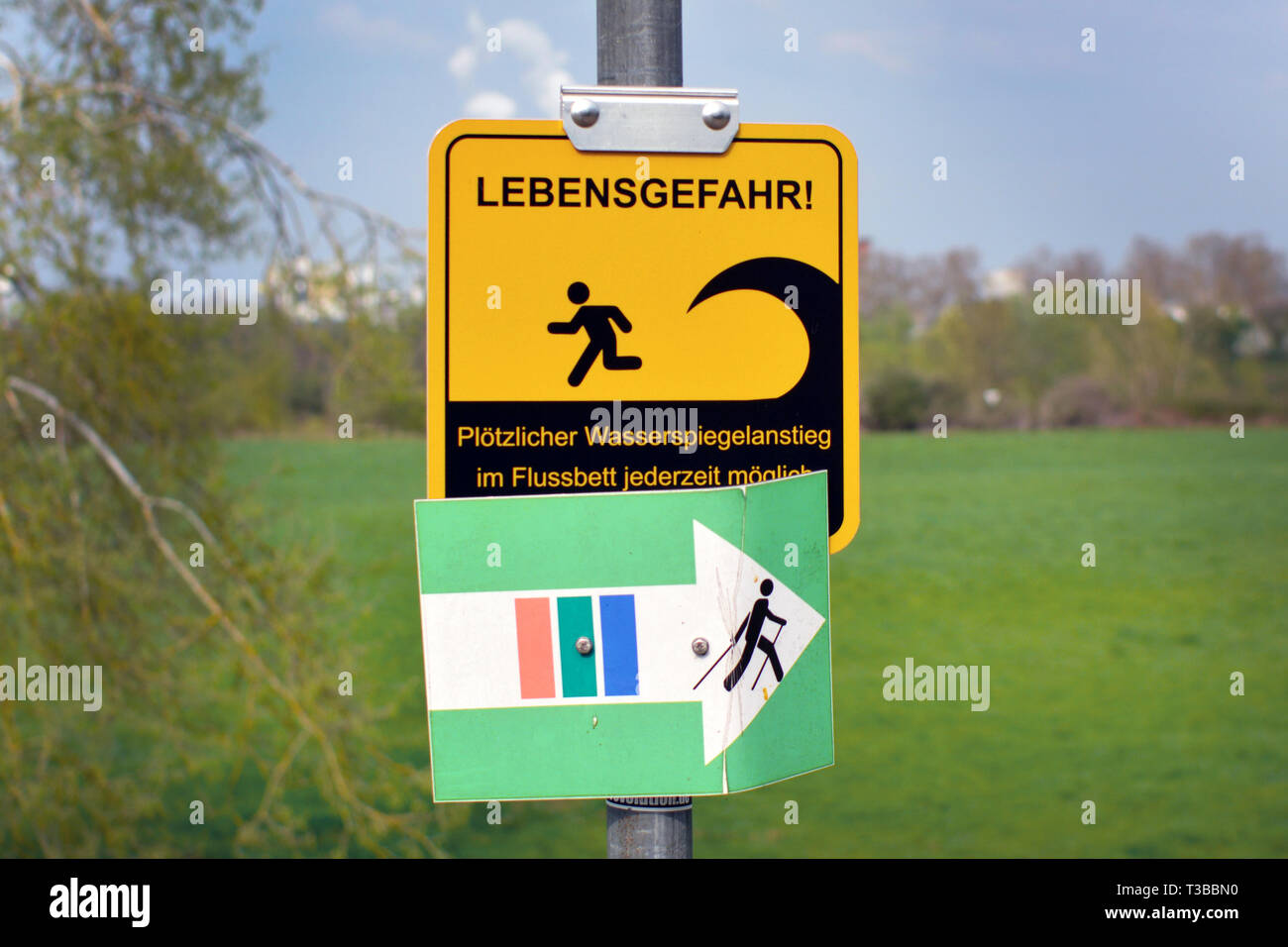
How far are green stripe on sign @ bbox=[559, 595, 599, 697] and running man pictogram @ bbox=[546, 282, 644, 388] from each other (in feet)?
1.08

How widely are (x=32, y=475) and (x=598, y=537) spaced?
3.90 meters

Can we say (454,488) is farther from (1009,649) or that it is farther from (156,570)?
(1009,649)

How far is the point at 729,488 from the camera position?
1473 millimetres

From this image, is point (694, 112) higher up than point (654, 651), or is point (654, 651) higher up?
point (694, 112)

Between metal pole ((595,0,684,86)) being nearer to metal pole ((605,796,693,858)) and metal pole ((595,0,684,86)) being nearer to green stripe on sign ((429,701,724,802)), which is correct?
green stripe on sign ((429,701,724,802))

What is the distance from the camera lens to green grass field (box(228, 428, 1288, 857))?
47.3 feet

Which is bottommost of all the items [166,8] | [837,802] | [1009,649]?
[837,802]

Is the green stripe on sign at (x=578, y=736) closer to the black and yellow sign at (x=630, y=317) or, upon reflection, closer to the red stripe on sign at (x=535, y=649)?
the red stripe on sign at (x=535, y=649)

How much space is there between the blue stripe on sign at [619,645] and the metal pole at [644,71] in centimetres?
17

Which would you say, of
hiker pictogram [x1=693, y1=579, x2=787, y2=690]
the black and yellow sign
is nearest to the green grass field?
the black and yellow sign

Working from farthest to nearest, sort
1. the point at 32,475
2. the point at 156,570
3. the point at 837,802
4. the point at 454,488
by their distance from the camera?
the point at 837,802 < the point at 156,570 < the point at 32,475 < the point at 454,488

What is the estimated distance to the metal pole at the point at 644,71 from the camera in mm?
1541

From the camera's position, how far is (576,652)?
1.49 metres

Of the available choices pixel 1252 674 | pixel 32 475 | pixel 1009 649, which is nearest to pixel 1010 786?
pixel 1009 649
